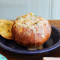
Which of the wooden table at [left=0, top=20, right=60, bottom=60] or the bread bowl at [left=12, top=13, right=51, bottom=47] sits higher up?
the bread bowl at [left=12, top=13, right=51, bottom=47]

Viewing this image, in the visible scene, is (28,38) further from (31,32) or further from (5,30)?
(5,30)

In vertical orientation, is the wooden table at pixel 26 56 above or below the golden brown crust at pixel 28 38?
below

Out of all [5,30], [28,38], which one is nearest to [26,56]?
[28,38]

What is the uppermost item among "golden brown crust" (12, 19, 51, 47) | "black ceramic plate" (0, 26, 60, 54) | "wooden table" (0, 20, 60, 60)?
"golden brown crust" (12, 19, 51, 47)

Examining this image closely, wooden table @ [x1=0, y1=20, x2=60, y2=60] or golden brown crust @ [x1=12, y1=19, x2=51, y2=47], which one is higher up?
golden brown crust @ [x1=12, y1=19, x2=51, y2=47]

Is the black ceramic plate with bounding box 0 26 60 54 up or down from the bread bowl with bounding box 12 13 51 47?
down

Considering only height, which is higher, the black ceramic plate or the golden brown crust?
the golden brown crust

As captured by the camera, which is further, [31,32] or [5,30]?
[5,30]

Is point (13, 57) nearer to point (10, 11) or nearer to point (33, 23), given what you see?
point (33, 23)

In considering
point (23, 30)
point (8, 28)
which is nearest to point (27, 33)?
point (23, 30)
